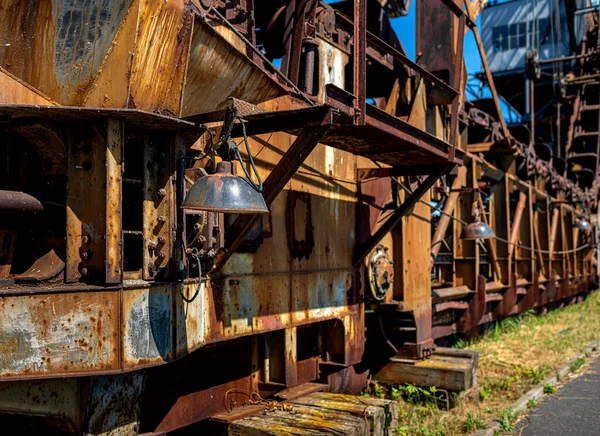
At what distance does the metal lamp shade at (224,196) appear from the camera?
10.9 feet

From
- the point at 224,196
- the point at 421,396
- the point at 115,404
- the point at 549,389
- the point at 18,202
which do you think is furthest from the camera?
the point at 549,389

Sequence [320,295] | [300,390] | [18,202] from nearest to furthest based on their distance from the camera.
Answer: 1. [18,202]
2. [300,390]
3. [320,295]

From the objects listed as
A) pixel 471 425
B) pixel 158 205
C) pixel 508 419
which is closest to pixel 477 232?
pixel 508 419

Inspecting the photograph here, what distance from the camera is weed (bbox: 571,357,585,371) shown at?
30.1 ft

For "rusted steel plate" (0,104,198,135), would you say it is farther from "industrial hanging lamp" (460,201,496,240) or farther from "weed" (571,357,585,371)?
"weed" (571,357,585,371)

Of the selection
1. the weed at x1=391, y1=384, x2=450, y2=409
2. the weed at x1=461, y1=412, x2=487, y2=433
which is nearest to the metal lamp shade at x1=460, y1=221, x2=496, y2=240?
the weed at x1=391, y1=384, x2=450, y2=409

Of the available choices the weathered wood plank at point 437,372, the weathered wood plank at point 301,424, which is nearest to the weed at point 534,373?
the weathered wood plank at point 437,372

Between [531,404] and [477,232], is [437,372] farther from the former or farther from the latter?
[477,232]

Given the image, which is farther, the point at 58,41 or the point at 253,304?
the point at 253,304

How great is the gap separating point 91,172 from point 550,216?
15.0 m

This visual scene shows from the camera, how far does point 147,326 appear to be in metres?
3.66

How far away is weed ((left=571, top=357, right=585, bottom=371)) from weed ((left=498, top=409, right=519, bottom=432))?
285 cm

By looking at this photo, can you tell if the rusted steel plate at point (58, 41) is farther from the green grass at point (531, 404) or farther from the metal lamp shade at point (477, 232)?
the metal lamp shade at point (477, 232)

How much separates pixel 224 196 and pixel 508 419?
14.7 ft
